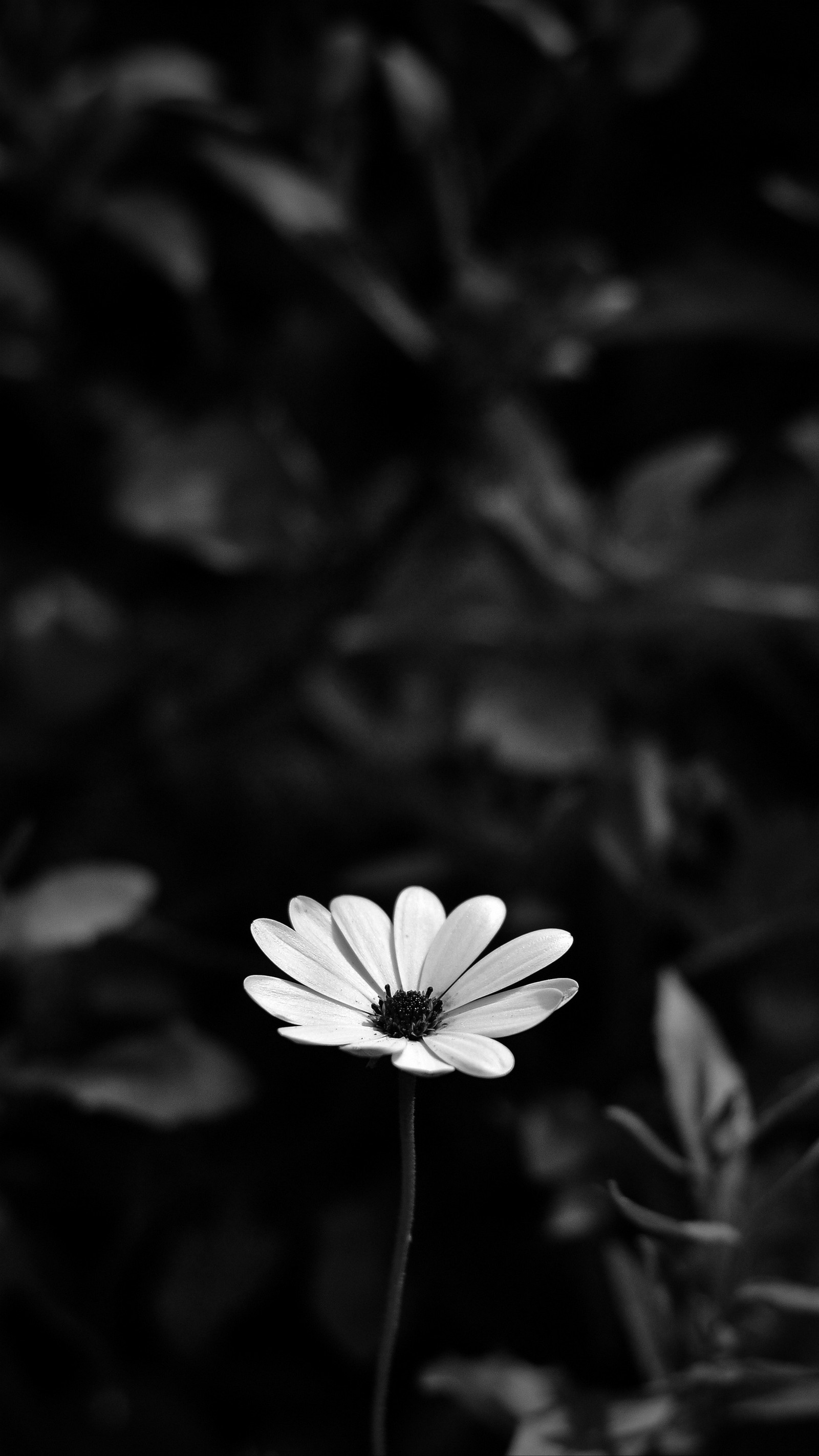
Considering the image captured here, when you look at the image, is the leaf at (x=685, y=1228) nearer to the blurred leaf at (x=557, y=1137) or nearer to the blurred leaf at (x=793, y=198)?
the blurred leaf at (x=557, y=1137)

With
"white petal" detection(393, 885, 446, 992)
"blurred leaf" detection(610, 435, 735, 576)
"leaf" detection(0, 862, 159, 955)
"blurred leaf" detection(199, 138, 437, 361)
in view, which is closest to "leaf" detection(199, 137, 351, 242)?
"blurred leaf" detection(199, 138, 437, 361)

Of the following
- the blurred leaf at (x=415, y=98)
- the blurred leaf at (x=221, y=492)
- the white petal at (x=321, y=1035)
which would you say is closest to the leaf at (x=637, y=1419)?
the white petal at (x=321, y=1035)

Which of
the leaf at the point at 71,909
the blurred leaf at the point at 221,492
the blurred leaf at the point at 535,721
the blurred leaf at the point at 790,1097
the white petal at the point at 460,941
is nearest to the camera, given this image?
the white petal at the point at 460,941

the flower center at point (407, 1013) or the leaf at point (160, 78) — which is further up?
the leaf at point (160, 78)

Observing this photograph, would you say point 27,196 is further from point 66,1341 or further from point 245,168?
point 66,1341

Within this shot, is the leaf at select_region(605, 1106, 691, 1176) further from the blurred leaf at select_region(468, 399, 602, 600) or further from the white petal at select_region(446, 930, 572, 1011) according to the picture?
the blurred leaf at select_region(468, 399, 602, 600)
